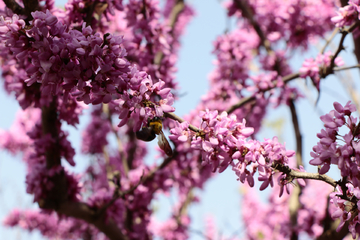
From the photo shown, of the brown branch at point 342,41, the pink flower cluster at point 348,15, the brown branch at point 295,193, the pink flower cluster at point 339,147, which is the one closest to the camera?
the pink flower cluster at point 339,147

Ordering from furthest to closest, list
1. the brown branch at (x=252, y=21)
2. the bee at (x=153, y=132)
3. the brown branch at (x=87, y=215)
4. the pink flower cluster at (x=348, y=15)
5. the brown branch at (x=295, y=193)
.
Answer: the brown branch at (x=252, y=21)
the brown branch at (x=295, y=193)
the brown branch at (x=87, y=215)
the pink flower cluster at (x=348, y=15)
the bee at (x=153, y=132)

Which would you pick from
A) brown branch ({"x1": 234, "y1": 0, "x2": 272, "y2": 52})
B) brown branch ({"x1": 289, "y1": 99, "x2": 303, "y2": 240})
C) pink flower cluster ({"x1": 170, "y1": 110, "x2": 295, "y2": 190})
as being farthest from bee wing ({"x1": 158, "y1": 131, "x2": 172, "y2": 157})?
brown branch ({"x1": 234, "y1": 0, "x2": 272, "y2": 52})

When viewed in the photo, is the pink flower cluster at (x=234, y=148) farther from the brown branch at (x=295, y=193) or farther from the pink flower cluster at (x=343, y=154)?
the brown branch at (x=295, y=193)

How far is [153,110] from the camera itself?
196cm

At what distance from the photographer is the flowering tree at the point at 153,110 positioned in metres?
1.80

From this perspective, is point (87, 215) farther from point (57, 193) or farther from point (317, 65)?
point (317, 65)

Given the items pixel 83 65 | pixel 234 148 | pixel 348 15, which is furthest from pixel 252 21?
pixel 83 65

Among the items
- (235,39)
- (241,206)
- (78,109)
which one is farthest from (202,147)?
(241,206)

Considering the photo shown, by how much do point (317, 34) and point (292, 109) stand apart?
1.77 meters

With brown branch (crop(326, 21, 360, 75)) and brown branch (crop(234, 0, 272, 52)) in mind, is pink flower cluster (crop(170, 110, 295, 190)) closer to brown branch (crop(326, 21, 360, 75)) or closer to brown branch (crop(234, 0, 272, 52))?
brown branch (crop(326, 21, 360, 75))

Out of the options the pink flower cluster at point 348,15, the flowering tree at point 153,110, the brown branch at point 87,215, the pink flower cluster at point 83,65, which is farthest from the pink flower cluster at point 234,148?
the brown branch at point 87,215

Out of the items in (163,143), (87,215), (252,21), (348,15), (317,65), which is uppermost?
(252,21)

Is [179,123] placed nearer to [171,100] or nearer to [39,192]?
[171,100]

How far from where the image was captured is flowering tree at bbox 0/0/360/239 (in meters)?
1.80
